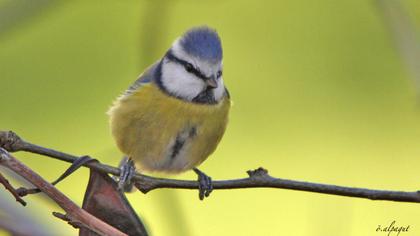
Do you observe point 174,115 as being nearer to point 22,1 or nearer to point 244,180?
point 22,1

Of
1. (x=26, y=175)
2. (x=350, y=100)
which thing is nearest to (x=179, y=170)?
(x=350, y=100)

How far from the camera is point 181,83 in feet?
5.37

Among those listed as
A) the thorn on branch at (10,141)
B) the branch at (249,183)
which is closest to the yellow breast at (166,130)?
the branch at (249,183)

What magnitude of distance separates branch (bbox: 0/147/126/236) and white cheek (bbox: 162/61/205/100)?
96 centimetres

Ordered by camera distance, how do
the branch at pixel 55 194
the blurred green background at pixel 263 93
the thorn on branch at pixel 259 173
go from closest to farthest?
the branch at pixel 55 194 → the thorn on branch at pixel 259 173 → the blurred green background at pixel 263 93

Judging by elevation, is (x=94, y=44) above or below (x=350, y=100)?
above

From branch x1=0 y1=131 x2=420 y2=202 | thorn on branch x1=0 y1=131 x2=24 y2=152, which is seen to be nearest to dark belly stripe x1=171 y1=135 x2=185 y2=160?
branch x1=0 y1=131 x2=420 y2=202

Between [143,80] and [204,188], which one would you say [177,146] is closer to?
[143,80]

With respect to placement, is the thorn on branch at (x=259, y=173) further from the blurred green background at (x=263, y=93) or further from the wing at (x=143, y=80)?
the blurred green background at (x=263, y=93)

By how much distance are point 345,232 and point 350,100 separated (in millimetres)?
1347

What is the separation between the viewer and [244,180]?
2.66 feet

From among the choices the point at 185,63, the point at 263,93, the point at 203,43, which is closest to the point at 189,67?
the point at 185,63

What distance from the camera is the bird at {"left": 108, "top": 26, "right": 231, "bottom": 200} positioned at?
1570mm

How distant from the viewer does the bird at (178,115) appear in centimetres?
157
